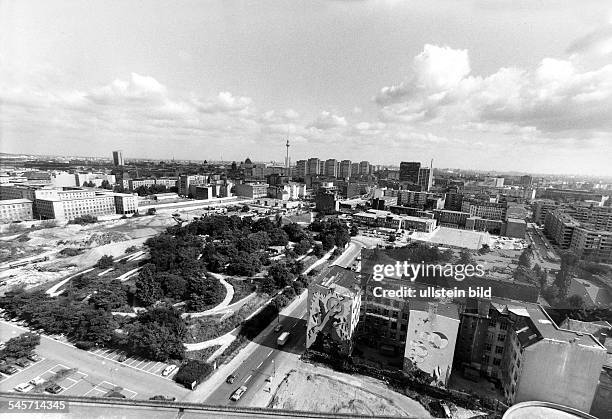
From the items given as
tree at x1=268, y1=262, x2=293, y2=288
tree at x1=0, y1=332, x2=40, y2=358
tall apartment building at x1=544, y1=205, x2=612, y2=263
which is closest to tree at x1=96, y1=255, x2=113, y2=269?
tree at x1=0, y1=332, x2=40, y2=358

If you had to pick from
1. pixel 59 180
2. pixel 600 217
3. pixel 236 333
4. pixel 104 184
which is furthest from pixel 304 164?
pixel 236 333

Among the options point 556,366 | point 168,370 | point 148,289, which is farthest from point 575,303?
point 148,289

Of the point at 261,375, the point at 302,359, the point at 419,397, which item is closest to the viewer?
the point at 419,397

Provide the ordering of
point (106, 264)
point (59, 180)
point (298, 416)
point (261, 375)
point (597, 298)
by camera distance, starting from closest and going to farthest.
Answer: point (298, 416) → point (261, 375) → point (597, 298) → point (106, 264) → point (59, 180)

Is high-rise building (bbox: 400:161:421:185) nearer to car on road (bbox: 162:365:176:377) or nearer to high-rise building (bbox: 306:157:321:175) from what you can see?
high-rise building (bbox: 306:157:321:175)

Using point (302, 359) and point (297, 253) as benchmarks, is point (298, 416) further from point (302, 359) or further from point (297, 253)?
point (297, 253)
